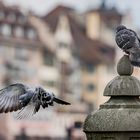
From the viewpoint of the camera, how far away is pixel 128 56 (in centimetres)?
956

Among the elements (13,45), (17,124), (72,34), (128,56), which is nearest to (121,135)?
(128,56)

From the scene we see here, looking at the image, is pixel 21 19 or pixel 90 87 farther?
pixel 90 87

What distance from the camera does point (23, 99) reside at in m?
9.40

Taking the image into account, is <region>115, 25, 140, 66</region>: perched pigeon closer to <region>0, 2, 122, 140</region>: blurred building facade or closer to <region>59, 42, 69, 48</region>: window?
<region>0, 2, 122, 140</region>: blurred building facade

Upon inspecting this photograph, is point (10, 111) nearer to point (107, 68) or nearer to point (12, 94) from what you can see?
point (12, 94)

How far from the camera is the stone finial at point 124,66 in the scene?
9586 mm

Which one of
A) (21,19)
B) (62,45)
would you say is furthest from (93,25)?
(21,19)

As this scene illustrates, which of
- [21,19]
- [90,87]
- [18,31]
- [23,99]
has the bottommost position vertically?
[23,99]

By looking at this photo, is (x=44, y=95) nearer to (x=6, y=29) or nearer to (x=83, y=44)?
(x=6, y=29)

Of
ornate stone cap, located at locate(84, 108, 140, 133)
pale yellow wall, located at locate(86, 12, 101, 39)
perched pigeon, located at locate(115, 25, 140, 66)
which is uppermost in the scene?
pale yellow wall, located at locate(86, 12, 101, 39)

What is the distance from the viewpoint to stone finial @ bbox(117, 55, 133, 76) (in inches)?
377

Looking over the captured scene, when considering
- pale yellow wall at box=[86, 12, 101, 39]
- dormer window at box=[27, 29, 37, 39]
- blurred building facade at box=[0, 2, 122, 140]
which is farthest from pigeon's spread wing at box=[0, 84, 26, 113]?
pale yellow wall at box=[86, 12, 101, 39]

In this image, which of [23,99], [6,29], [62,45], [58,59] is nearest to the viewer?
[23,99]

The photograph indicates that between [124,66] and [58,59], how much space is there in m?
97.2
